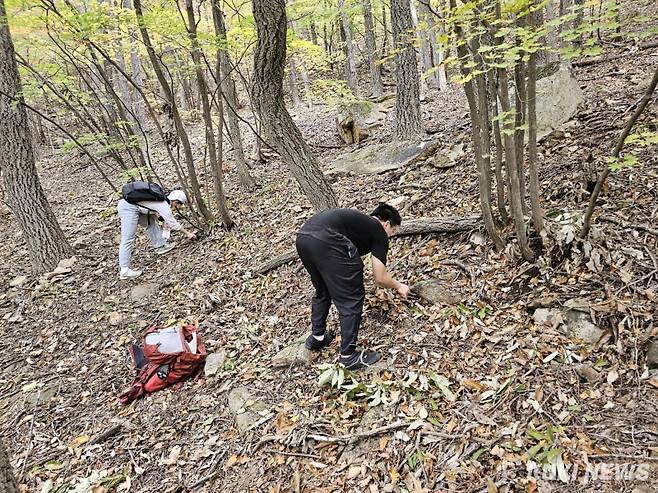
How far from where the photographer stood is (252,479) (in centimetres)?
320

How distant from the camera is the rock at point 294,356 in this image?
4117mm

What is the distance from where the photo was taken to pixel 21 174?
23.0 ft

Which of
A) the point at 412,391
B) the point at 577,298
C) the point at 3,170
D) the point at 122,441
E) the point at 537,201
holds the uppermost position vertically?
the point at 3,170

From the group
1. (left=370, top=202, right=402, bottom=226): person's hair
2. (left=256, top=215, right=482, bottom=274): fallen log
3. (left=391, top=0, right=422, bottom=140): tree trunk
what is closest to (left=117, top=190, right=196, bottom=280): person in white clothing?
(left=256, top=215, right=482, bottom=274): fallen log

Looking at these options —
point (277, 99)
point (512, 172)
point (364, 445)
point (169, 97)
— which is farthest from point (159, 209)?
point (512, 172)

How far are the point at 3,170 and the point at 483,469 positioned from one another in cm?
798

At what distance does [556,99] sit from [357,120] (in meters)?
5.42

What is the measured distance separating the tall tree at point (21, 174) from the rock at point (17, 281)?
225mm

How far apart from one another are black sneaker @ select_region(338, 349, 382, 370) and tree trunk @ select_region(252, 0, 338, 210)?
2.50 metres

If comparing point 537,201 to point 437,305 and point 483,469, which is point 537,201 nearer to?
point 437,305

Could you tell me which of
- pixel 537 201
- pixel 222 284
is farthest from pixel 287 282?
pixel 537 201

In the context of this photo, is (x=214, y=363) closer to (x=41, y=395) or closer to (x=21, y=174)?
(x=41, y=395)

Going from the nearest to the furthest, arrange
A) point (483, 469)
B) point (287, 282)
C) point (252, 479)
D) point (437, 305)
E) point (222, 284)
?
point (483, 469) → point (252, 479) → point (437, 305) → point (287, 282) → point (222, 284)

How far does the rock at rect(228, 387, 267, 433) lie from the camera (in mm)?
3673
